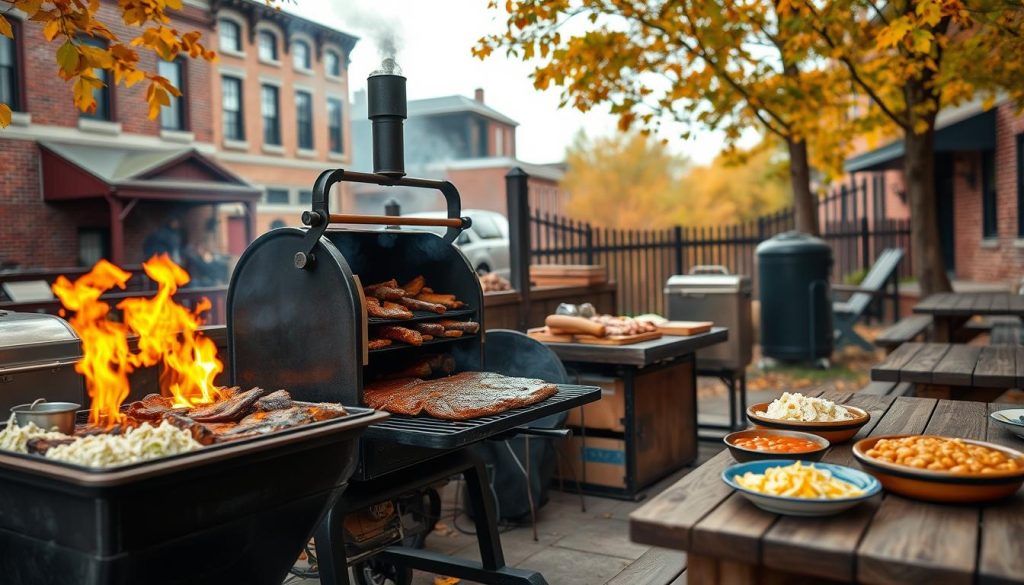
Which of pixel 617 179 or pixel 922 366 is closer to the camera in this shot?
pixel 922 366

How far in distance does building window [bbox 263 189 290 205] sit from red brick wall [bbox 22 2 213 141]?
10.1 ft

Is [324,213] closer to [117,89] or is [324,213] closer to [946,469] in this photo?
[946,469]

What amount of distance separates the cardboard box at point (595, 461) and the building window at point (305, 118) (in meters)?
21.7

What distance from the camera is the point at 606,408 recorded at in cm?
587

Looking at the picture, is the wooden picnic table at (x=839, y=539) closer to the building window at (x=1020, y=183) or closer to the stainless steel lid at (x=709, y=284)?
the stainless steel lid at (x=709, y=284)

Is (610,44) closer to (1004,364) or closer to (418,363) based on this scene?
(1004,364)

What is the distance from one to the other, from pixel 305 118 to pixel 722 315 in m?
21.0

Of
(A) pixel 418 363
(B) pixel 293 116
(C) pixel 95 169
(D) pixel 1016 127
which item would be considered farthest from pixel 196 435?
(B) pixel 293 116

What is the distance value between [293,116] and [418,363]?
2271 centimetres

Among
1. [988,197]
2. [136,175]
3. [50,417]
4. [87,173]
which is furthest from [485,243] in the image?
[50,417]

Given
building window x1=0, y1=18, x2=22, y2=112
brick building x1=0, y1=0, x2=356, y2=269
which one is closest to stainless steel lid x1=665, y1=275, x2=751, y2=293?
brick building x1=0, y1=0, x2=356, y2=269

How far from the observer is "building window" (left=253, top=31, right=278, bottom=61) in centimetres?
2402

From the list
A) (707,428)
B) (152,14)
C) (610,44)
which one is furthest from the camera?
(610,44)

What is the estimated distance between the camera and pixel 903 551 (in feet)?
6.31
